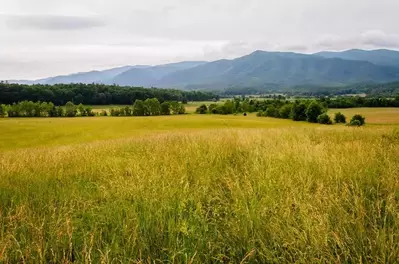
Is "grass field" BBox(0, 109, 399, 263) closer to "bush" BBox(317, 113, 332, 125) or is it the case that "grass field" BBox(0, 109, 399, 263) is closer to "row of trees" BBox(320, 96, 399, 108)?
"bush" BBox(317, 113, 332, 125)

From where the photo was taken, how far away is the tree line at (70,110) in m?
93.8

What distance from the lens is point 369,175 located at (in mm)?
4734

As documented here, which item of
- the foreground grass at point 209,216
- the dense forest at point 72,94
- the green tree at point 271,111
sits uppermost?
the dense forest at point 72,94

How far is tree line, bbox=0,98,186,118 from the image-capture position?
93812mm

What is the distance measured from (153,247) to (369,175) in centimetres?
361

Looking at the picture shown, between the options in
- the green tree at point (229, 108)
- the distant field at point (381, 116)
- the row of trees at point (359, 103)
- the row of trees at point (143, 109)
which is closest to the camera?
the distant field at point (381, 116)

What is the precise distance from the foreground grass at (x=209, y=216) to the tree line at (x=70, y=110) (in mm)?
97596

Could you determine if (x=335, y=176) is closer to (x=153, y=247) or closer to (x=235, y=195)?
(x=235, y=195)

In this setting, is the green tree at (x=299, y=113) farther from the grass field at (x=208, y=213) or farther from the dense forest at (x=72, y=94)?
the grass field at (x=208, y=213)

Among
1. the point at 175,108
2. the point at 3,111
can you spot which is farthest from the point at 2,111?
the point at 175,108

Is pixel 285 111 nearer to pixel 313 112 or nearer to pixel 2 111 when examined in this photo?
pixel 313 112

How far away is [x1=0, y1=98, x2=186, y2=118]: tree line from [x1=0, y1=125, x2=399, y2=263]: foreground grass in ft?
320

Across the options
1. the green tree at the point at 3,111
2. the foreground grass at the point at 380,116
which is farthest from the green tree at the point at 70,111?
the foreground grass at the point at 380,116

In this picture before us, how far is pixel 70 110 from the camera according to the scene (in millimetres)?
100375
